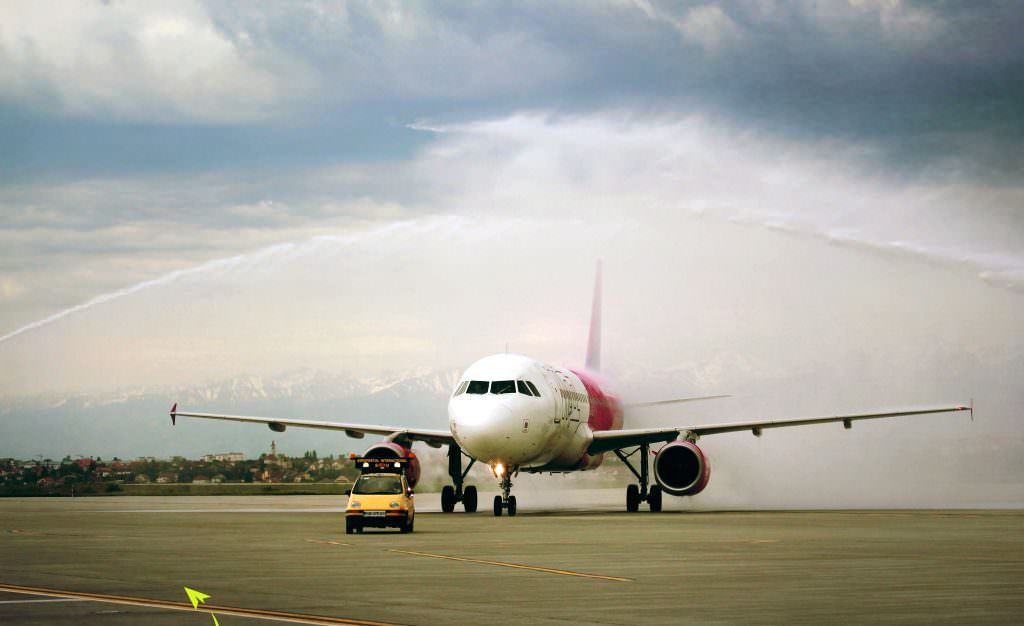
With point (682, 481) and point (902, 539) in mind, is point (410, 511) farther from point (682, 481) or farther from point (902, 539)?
point (682, 481)

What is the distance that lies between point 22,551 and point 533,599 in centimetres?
1432

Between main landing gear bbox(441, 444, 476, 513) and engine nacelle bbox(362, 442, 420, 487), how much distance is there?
1477 millimetres

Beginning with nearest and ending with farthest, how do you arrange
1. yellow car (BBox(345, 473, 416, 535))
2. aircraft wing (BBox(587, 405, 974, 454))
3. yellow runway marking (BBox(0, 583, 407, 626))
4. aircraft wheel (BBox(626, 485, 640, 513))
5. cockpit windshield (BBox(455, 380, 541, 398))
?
yellow runway marking (BBox(0, 583, 407, 626)), yellow car (BBox(345, 473, 416, 535)), cockpit windshield (BBox(455, 380, 541, 398)), aircraft wing (BBox(587, 405, 974, 454)), aircraft wheel (BBox(626, 485, 640, 513))

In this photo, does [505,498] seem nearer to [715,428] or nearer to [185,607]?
[715,428]

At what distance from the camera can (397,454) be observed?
163 feet

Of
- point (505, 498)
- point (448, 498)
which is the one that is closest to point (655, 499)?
point (505, 498)

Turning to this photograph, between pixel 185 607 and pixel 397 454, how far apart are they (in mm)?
32169

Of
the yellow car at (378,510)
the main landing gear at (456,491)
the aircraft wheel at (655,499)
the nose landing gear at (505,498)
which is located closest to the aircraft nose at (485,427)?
the nose landing gear at (505,498)

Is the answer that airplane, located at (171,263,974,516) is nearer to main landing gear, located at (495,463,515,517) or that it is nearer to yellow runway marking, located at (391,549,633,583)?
main landing gear, located at (495,463,515,517)

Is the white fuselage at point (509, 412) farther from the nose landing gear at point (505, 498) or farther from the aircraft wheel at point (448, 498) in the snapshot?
the aircraft wheel at point (448, 498)

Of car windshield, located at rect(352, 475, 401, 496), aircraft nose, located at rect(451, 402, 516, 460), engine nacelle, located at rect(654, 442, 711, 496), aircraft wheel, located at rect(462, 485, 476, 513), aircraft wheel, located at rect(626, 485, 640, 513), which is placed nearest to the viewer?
car windshield, located at rect(352, 475, 401, 496)

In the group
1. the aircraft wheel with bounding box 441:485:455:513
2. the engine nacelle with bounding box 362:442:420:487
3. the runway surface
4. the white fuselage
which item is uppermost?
the white fuselage

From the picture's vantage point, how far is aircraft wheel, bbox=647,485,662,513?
54.1 metres

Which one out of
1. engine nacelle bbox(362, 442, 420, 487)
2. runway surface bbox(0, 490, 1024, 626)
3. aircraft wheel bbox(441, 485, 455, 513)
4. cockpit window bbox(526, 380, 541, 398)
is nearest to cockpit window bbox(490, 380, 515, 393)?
cockpit window bbox(526, 380, 541, 398)
